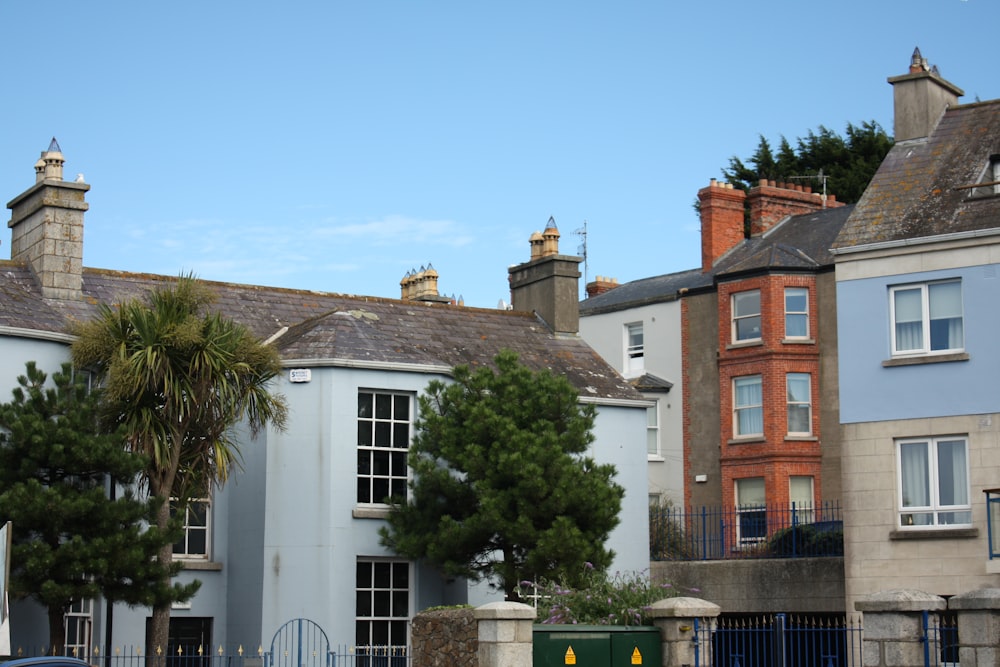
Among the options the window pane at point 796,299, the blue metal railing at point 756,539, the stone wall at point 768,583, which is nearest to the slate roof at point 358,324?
the blue metal railing at point 756,539

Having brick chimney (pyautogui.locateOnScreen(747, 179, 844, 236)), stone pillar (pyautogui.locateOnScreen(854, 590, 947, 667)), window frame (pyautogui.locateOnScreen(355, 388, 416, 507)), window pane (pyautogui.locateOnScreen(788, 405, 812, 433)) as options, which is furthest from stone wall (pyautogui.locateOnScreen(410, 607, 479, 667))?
brick chimney (pyautogui.locateOnScreen(747, 179, 844, 236))

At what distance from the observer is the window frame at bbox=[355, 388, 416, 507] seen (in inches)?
1024

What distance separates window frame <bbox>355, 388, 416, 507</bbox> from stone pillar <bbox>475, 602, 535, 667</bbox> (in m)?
8.47

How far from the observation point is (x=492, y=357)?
96.4 feet

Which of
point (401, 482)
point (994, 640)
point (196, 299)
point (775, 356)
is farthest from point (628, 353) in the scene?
point (994, 640)

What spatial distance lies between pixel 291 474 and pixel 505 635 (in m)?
9.15

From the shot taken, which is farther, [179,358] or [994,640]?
[179,358]

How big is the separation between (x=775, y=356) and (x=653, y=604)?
20.5 meters

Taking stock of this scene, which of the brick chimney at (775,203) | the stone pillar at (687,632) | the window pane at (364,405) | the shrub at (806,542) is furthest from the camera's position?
the brick chimney at (775,203)

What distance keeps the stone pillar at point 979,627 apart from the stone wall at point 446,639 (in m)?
5.85

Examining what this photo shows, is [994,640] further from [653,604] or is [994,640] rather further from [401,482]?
[401,482]

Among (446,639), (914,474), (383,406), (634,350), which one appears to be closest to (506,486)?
(383,406)

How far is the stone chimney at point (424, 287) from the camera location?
120 feet

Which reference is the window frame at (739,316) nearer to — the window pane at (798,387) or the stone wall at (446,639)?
the window pane at (798,387)
